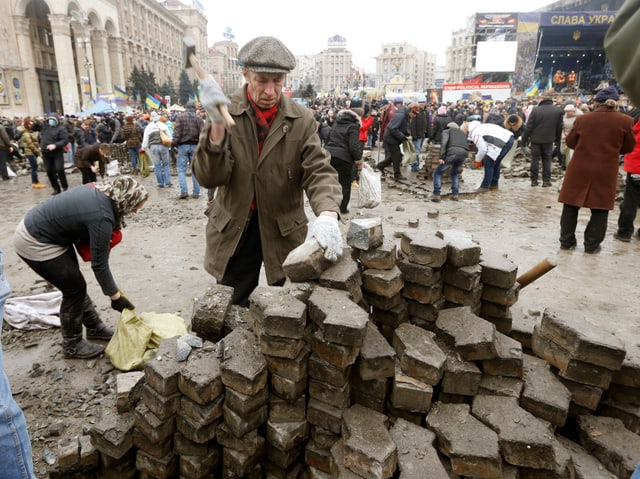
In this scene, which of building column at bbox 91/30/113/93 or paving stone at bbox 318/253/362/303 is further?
building column at bbox 91/30/113/93

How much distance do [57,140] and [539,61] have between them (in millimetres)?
51955

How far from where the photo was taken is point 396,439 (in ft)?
6.84

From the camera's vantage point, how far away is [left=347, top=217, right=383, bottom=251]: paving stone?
257cm

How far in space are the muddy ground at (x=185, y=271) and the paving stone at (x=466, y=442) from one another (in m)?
1.90

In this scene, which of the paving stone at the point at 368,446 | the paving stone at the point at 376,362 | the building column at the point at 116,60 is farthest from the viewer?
the building column at the point at 116,60

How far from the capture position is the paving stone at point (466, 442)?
6.47 ft

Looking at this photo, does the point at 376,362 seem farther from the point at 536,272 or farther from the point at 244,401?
the point at 536,272

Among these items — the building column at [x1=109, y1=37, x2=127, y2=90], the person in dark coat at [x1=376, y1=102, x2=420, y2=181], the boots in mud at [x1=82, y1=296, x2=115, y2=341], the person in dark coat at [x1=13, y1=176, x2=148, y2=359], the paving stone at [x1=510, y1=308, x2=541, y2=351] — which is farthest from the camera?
the building column at [x1=109, y1=37, x2=127, y2=90]

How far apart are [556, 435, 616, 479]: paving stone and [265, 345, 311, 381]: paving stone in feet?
4.97

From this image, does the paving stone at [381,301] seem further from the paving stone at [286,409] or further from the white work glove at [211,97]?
the white work glove at [211,97]

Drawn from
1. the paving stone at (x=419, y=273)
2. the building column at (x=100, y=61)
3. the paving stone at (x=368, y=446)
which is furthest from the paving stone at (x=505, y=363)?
the building column at (x=100, y=61)

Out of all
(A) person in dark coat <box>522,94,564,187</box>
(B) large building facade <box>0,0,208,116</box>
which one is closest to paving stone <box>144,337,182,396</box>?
(A) person in dark coat <box>522,94,564,187</box>

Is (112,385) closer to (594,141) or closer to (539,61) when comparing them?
(594,141)

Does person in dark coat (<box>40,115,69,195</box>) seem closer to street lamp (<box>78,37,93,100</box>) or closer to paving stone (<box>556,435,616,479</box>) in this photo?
paving stone (<box>556,435,616,479</box>)
